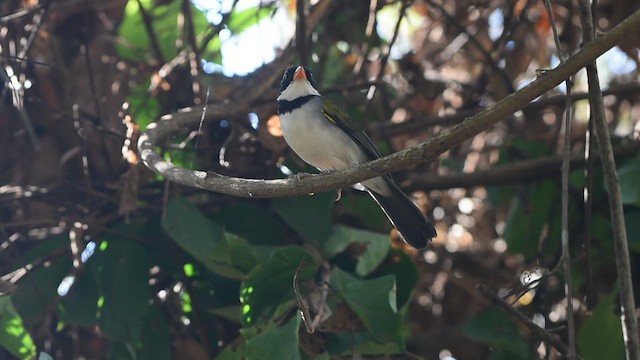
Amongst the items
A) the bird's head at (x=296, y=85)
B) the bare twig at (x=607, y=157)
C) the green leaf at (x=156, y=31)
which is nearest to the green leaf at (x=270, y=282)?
the bird's head at (x=296, y=85)

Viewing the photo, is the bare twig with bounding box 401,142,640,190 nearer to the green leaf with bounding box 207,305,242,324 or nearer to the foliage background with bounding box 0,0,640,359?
the foliage background with bounding box 0,0,640,359

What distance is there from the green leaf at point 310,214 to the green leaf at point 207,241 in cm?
31

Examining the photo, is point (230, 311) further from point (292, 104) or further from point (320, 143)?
point (292, 104)

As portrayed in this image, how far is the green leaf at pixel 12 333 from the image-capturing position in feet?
12.5

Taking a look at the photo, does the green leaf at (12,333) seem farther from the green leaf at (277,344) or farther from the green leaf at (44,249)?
the green leaf at (277,344)

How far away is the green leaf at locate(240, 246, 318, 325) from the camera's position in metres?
3.76

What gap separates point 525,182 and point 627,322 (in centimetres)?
173

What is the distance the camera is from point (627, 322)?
3230mm

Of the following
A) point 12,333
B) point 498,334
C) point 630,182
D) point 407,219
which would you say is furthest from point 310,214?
point 630,182

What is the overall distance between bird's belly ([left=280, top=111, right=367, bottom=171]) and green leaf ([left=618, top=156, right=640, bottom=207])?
3.96ft

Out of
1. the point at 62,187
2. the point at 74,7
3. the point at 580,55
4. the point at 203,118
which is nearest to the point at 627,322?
the point at 580,55

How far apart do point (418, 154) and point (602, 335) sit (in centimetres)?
182

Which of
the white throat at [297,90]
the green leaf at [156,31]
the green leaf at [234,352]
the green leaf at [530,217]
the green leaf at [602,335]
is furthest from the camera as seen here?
the green leaf at [156,31]

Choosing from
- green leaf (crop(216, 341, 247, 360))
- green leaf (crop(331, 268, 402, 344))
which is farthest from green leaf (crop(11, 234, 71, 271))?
green leaf (crop(331, 268, 402, 344))
